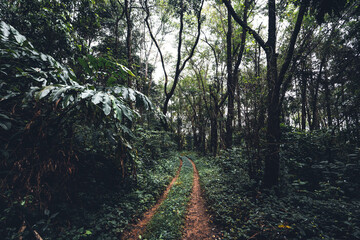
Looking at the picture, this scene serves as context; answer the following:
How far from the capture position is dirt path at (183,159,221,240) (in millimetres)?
3352

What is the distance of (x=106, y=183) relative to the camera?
4.33 m

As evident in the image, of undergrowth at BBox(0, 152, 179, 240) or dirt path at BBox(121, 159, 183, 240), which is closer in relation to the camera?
undergrowth at BBox(0, 152, 179, 240)

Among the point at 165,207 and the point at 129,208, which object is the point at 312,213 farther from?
the point at 129,208

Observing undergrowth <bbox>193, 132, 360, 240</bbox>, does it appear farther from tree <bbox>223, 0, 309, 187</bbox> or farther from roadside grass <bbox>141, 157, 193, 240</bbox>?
roadside grass <bbox>141, 157, 193, 240</bbox>

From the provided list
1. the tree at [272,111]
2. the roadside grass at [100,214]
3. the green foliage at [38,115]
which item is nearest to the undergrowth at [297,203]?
the tree at [272,111]

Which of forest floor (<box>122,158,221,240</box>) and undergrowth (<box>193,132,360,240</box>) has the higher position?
undergrowth (<box>193,132,360,240</box>)

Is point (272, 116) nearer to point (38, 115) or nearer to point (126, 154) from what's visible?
point (126, 154)

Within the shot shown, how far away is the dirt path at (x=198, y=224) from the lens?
11.0ft

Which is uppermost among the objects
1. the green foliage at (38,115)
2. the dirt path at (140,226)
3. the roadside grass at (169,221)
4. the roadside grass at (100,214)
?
the green foliage at (38,115)

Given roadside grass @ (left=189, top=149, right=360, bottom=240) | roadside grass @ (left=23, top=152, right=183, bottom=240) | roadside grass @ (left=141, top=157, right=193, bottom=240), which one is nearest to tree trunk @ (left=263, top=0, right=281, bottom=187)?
roadside grass @ (left=189, top=149, right=360, bottom=240)

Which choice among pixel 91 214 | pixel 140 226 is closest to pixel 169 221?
pixel 140 226

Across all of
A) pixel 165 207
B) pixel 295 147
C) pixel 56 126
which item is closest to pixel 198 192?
pixel 165 207

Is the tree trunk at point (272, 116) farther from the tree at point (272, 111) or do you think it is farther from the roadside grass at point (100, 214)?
the roadside grass at point (100, 214)

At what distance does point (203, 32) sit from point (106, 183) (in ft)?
41.8
